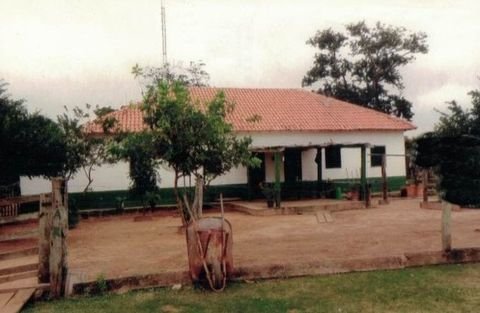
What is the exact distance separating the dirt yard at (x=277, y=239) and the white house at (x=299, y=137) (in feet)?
14.6

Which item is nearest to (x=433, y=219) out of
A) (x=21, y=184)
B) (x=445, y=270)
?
(x=445, y=270)

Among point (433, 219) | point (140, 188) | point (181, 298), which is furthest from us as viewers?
point (140, 188)

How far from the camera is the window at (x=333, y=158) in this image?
78.0ft

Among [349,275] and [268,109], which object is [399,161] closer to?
[268,109]

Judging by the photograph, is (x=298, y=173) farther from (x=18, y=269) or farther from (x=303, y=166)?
(x=18, y=269)

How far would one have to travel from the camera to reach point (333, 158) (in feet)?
78.3

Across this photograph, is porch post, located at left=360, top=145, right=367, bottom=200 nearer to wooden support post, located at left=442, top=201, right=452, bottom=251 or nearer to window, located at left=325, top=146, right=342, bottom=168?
window, located at left=325, top=146, right=342, bottom=168

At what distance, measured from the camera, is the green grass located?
619 cm

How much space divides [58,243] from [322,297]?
3762mm

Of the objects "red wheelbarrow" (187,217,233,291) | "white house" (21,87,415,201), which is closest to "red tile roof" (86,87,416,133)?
"white house" (21,87,415,201)

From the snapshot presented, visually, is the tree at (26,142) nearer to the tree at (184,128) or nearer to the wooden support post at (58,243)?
the tree at (184,128)

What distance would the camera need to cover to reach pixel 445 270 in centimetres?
770

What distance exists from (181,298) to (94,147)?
11677 millimetres

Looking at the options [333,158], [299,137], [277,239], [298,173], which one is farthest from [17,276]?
[333,158]
